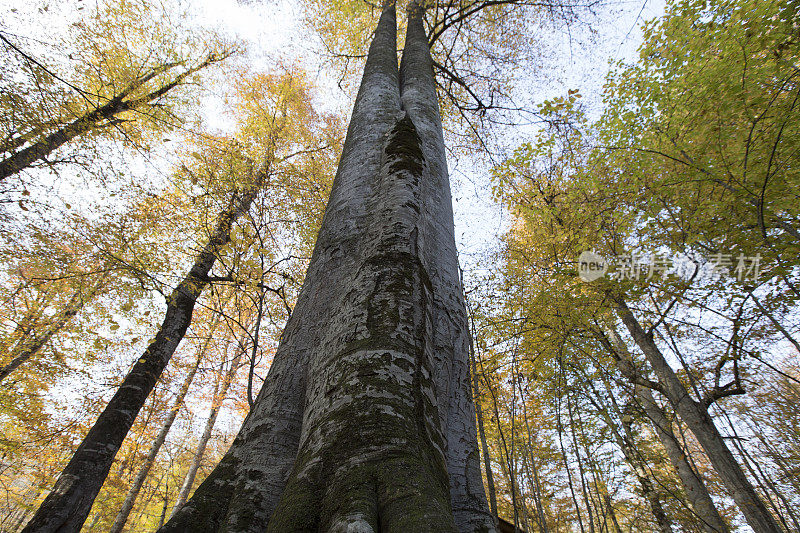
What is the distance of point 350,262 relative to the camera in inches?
68.1

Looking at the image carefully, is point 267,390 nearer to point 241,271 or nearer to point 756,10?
point 241,271

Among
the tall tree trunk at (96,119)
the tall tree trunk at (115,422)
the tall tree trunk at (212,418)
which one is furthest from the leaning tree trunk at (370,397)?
the tall tree trunk at (212,418)

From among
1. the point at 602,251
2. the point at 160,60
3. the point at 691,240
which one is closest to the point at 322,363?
the point at 691,240

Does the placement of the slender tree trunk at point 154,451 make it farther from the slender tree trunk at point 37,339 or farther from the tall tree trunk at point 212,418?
the slender tree trunk at point 37,339

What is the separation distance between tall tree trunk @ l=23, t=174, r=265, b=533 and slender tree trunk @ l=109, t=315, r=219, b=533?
199 centimetres

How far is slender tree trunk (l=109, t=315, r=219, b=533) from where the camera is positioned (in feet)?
22.9

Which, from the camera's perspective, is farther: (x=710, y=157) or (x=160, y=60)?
(x=160, y=60)

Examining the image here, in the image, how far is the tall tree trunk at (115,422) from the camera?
9.74 ft

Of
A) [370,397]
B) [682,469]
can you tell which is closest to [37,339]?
[370,397]

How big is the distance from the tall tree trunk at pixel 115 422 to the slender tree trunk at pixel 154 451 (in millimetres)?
1989

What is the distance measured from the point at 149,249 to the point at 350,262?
4.91m

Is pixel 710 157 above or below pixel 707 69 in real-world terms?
below

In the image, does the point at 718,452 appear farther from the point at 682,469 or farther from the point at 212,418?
the point at 212,418

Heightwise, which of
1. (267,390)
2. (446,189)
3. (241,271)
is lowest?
(267,390)
